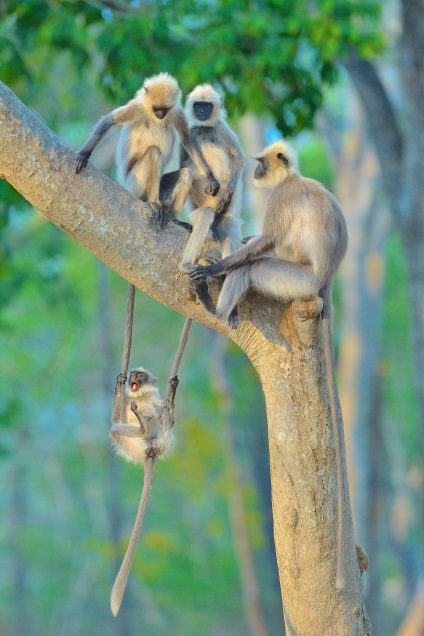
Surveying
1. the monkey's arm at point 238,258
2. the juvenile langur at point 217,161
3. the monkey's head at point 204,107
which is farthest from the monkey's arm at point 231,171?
the monkey's arm at point 238,258

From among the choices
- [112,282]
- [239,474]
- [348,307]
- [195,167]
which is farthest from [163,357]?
[195,167]

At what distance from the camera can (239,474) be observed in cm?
1447

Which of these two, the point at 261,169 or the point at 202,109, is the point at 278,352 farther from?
the point at 202,109

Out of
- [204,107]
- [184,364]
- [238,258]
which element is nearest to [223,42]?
[204,107]

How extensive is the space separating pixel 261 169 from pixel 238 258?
0.56m

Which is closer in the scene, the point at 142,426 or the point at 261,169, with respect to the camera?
the point at 142,426

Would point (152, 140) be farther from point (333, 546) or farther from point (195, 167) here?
point (333, 546)

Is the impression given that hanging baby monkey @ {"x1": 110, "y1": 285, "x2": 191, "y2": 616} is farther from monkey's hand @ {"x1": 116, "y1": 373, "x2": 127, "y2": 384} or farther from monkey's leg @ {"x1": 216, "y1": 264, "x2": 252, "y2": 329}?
monkey's leg @ {"x1": 216, "y1": 264, "x2": 252, "y2": 329}

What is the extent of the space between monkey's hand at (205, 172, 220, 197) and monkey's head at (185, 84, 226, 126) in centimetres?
28

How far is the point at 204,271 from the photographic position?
3881mm

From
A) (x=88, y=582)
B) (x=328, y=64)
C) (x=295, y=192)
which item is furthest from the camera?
(x=88, y=582)

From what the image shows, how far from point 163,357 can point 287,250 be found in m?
19.5

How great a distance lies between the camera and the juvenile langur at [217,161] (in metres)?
4.70

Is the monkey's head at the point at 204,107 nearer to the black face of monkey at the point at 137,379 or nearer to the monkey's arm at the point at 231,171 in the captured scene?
the monkey's arm at the point at 231,171
